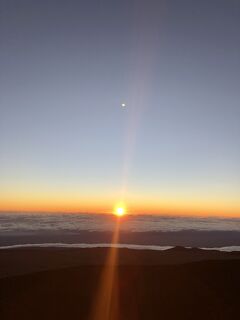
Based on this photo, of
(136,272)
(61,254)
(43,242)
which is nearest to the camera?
(136,272)

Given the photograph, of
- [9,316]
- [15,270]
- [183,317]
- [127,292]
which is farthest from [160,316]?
[15,270]

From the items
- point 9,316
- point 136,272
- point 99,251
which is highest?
point 99,251

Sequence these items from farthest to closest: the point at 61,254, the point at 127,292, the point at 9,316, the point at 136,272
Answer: the point at 61,254 < the point at 136,272 < the point at 127,292 < the point at 9,316

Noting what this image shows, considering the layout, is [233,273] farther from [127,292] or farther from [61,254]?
[61,254]

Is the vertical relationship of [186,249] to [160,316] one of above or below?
above

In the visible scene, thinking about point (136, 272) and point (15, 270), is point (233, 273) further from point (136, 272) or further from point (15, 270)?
point (15, 270)

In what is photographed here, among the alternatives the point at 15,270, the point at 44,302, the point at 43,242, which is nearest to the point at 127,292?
the point at 44,302

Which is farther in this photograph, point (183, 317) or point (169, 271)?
point (169, 271)
